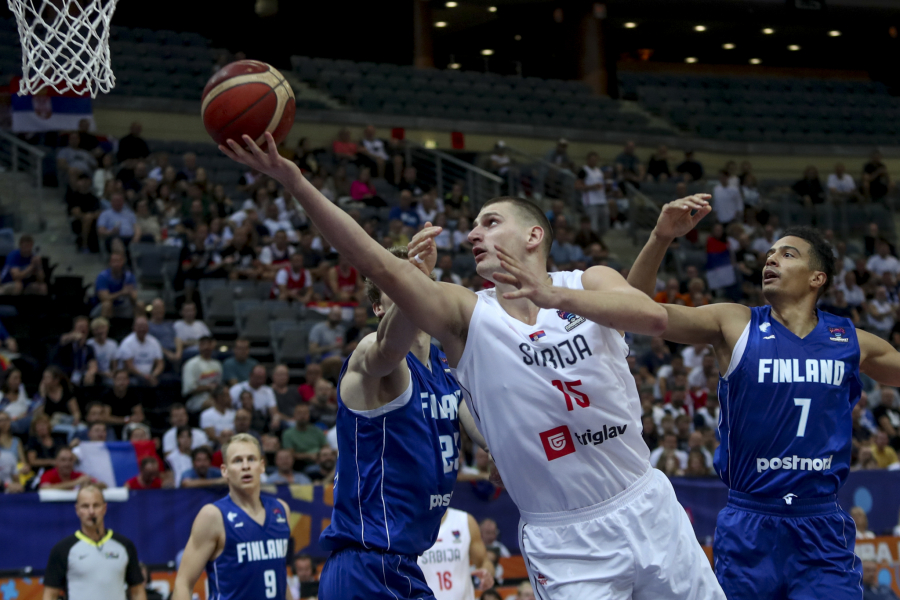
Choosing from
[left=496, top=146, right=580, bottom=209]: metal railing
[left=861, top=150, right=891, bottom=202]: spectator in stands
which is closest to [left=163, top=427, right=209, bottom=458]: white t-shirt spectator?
[left=496, top=146, right=580, bottom=209]: metal railing

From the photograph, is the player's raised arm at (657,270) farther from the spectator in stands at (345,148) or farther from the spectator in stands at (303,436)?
the spectator in stands at (345,148)

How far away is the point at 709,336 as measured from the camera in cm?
496

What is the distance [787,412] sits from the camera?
477 cm

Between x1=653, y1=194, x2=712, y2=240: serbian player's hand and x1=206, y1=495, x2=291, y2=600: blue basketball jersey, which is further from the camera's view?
x1=206, y1=495, x2=291, y2=600: blue basketball jersey

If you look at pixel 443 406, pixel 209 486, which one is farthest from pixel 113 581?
pixel 443 406

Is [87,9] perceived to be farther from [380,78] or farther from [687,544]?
[380,78]

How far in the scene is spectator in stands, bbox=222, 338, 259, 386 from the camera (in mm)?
11750

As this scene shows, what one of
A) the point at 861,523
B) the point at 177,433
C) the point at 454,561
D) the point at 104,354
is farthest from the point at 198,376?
the point at 861,523

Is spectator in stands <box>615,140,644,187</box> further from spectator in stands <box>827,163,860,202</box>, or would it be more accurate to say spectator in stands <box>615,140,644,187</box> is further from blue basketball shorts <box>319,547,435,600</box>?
blue basketball shorts <box>319,547,435,600</box>

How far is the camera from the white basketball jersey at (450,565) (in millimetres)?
6453

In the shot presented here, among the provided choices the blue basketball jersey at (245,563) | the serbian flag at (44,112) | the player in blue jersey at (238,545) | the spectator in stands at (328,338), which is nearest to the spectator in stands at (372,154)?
the serbian flag at (44,112)

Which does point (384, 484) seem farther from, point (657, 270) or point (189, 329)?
point (189, 329)

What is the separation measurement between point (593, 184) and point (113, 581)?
492 inches

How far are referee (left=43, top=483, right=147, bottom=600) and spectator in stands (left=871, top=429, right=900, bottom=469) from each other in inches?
348
